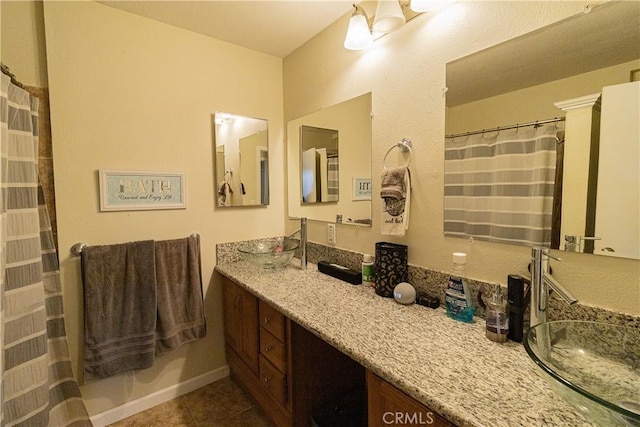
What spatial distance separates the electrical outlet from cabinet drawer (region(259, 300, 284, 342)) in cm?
58

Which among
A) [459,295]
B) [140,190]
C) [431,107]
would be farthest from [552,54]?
[140,190]

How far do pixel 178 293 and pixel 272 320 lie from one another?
0.72 metres

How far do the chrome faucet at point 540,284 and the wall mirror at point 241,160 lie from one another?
1634 mm

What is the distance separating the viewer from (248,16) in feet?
5.32

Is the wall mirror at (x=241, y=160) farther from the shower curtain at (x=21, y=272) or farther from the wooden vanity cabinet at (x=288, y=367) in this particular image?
the shower curtain at (x=21, y=272)

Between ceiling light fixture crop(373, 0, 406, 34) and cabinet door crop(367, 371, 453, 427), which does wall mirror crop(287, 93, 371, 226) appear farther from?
cabinet door crop(367, 371, 453, 427)

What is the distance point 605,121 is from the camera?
833mm

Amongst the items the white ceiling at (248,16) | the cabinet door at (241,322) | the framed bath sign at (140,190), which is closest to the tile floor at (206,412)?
the cabinet door at (241,322)

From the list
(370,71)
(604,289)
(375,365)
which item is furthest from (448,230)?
(370,71)

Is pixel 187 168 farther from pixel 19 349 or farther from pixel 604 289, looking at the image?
pixel 604 289

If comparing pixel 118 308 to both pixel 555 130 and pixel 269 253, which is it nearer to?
pixel 269 253

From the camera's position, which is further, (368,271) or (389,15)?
(368,271)

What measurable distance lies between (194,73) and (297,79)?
2.20 ft

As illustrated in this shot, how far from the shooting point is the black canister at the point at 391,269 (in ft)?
4.36
